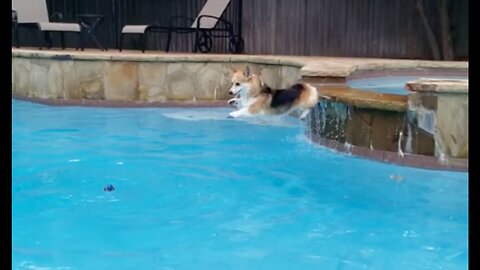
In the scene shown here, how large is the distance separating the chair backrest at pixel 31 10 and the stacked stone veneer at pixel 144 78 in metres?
2.85

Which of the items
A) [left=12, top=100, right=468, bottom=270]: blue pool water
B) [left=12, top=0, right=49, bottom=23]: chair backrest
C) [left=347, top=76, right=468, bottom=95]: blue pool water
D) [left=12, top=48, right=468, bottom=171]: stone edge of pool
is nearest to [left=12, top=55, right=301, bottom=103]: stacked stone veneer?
[left=12, top=48, right=468, bottom=171]: stone edge of pool

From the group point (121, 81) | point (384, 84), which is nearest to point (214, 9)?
point (121, 81)

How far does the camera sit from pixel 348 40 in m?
11.3

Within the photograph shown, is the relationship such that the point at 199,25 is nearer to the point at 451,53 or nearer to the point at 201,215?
the point at 451,53

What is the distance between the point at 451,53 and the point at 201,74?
15.4 feet

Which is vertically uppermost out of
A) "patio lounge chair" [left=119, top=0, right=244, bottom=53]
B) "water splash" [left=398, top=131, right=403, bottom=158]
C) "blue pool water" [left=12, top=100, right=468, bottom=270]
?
"patio lounge chair" [left=119, top=0, right=244, bottom=53]

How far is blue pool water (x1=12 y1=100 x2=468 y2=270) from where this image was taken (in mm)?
2967

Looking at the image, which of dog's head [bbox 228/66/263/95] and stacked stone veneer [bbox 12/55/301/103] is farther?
stacked stone veneer [bbox 12/55/301/103]

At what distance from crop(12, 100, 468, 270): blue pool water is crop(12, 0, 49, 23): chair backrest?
5323 mm

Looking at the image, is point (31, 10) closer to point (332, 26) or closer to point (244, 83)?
point (332, 26)

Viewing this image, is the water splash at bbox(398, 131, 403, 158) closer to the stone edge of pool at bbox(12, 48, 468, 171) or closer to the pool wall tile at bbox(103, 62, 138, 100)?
the stone edge of pool at bbox(12, 48, 468, 171)

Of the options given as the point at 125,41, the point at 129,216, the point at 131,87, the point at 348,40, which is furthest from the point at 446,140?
the point at 125,41

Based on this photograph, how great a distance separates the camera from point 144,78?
798 centimetres

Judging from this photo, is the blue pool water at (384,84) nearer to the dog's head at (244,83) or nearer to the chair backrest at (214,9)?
the dog's head at (244,83)
